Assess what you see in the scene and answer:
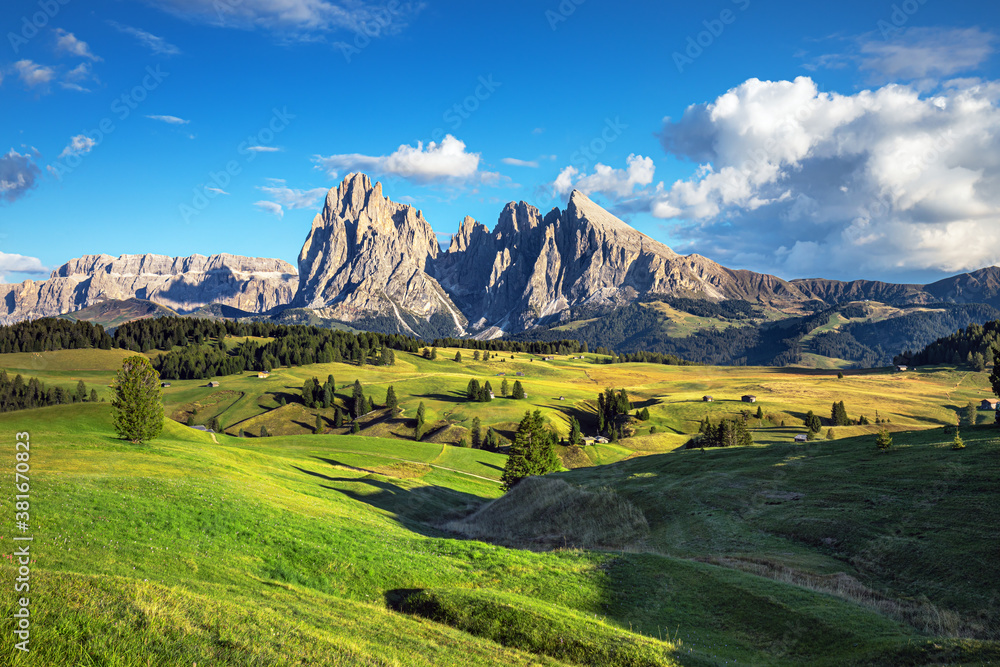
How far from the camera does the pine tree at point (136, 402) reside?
5097cm

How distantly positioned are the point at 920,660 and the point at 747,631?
6907 mm

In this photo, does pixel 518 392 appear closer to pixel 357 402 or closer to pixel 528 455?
pixel 357 402

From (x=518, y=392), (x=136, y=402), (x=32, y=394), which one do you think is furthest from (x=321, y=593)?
(x=32, y=394)

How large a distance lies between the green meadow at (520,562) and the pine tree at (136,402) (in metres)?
2.66

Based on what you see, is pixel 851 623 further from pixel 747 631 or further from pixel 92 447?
pixel 92 447

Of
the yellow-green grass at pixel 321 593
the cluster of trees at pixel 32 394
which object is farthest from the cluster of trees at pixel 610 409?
the cluster of trees at pixel 32 394

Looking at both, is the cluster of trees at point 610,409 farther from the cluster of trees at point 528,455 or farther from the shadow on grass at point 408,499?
the shadow on grass at point 408,499

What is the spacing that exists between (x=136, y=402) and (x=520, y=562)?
44003 millimetres

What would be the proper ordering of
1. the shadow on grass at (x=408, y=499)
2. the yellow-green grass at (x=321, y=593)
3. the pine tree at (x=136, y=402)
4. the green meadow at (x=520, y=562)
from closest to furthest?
1. the yellow-green grass at (x=321, y=593)
2. the green meadow at (x=520, y=562)
3. the pine tree at (x=136, y=402)
4. the shadow on grass at (x=408, y=499)

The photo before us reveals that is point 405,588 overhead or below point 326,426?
overhead

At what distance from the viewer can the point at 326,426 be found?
175250mm

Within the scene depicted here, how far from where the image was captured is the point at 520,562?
2966 cm

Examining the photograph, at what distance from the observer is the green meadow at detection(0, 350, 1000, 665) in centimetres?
1234

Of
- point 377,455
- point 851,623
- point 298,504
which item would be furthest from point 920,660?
point 377,455
